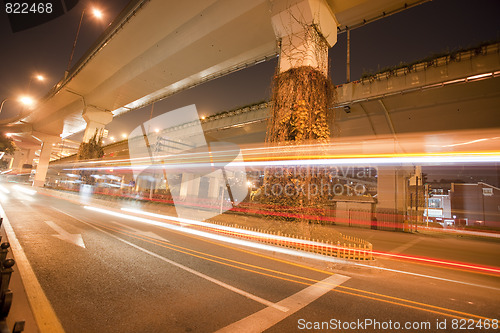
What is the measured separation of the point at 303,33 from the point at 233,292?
995cm

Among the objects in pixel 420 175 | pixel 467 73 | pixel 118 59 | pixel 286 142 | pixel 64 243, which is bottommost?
pixel 64 243

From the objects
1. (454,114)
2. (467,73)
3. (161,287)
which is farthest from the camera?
(454,114)

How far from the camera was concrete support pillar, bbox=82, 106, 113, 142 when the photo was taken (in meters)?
25.6

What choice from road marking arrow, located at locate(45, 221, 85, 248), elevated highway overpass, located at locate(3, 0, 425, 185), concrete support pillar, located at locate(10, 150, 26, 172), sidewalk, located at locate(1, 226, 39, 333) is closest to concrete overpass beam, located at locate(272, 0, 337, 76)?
elevated highway overpass, located at locate(3, 0, 425, 185)

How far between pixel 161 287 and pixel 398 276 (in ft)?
19.9

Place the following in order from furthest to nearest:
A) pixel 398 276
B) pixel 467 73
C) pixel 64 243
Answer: pixel 467 73 → pixel 64 243 → pixel 398 276

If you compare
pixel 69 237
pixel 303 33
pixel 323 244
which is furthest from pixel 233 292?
pixel 303 33

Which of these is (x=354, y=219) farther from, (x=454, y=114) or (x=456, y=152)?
(x=456, y=152)

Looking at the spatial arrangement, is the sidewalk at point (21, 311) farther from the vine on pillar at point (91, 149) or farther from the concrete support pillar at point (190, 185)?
the concrete support pillar at point (190, 185)

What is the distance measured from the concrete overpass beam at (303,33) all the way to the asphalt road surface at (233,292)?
308 inches

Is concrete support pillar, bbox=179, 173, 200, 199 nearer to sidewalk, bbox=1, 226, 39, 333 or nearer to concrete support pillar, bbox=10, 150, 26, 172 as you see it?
sidewalk, bbox=1, 226, 39, 333

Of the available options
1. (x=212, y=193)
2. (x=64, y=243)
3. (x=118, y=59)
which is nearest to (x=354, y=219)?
(x=212, y=193)

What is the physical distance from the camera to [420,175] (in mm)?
32562
